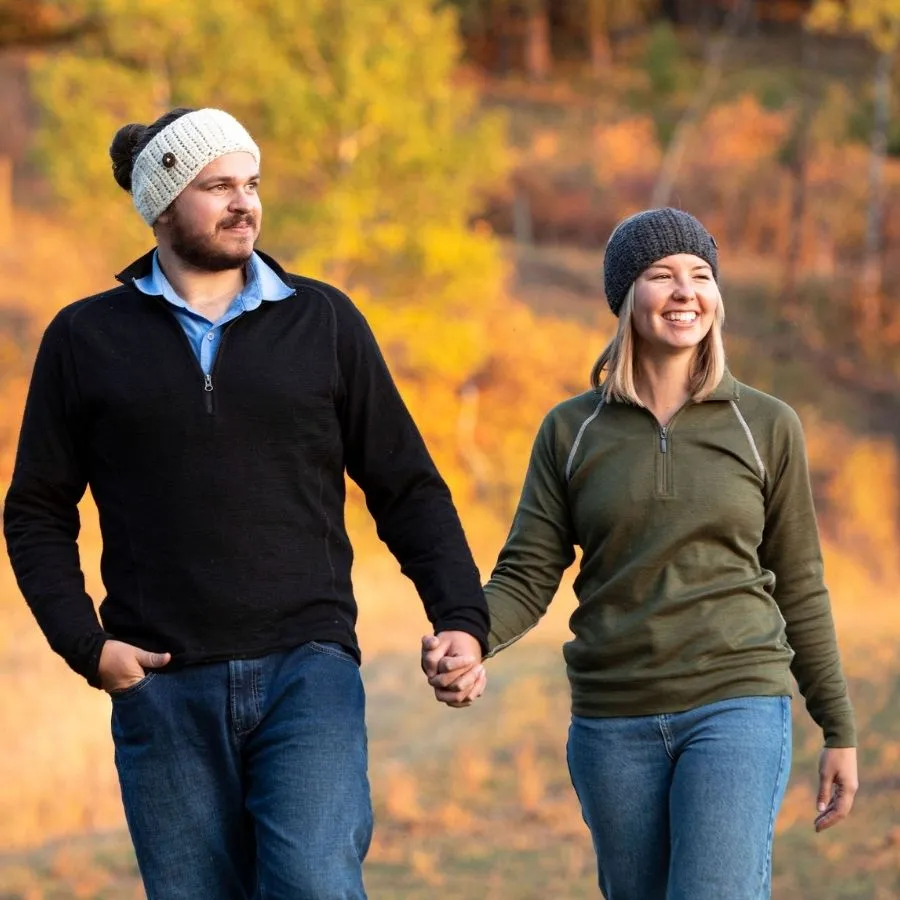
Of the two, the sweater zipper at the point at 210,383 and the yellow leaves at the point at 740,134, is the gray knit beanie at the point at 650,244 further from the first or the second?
the yellow leaves at the point at 740,134

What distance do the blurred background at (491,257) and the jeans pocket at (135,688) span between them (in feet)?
15.6

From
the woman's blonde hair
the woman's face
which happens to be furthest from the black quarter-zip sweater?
the woman's face

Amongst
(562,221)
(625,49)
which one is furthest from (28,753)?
(625,49)

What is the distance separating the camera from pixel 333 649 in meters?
3.49

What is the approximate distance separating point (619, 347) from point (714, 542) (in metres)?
0.52

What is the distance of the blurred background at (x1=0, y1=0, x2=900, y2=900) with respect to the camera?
10008 mm

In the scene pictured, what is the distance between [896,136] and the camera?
950 inches

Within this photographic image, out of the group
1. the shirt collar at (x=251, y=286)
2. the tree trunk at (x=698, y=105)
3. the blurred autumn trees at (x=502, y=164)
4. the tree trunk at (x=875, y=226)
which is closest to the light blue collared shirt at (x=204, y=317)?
the shirt collar at (x=251, y=286)

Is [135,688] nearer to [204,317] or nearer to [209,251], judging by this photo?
[204,317]

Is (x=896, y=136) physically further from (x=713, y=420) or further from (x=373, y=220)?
(x=713, y=420)

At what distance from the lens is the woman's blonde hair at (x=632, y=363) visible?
3766 millimetres

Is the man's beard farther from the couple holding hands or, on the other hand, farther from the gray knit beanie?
the gray knit beanie

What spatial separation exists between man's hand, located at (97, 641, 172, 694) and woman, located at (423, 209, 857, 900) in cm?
60

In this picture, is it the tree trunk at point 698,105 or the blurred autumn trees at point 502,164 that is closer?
the blurred autumn trees at point 502,164
